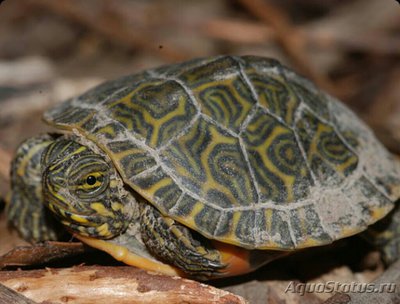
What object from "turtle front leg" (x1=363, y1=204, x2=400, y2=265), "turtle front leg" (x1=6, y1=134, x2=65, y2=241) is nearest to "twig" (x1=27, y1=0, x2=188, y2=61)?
"turtle front leg" (x1=6, y1=134, x2=65, y2=241)

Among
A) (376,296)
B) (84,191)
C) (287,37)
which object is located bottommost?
(376,296)

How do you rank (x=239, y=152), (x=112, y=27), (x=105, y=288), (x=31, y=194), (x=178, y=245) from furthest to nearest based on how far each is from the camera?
1. (x=112, y=27)
2. (x=31, y=194)
3. (x=239, y=152)
4. (x=178, y=245)
5. (x=105, y=288)

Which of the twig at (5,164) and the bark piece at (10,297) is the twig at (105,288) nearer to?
the bark piece at (10,297)

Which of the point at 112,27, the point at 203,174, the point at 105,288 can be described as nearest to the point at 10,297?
the point at 105,288

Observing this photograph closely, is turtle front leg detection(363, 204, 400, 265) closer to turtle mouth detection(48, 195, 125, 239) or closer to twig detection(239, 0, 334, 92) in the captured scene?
turtle mouth detection(48, 195, 125, 239)

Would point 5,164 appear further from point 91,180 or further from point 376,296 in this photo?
point 376,296

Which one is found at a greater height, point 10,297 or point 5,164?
point 5,164
